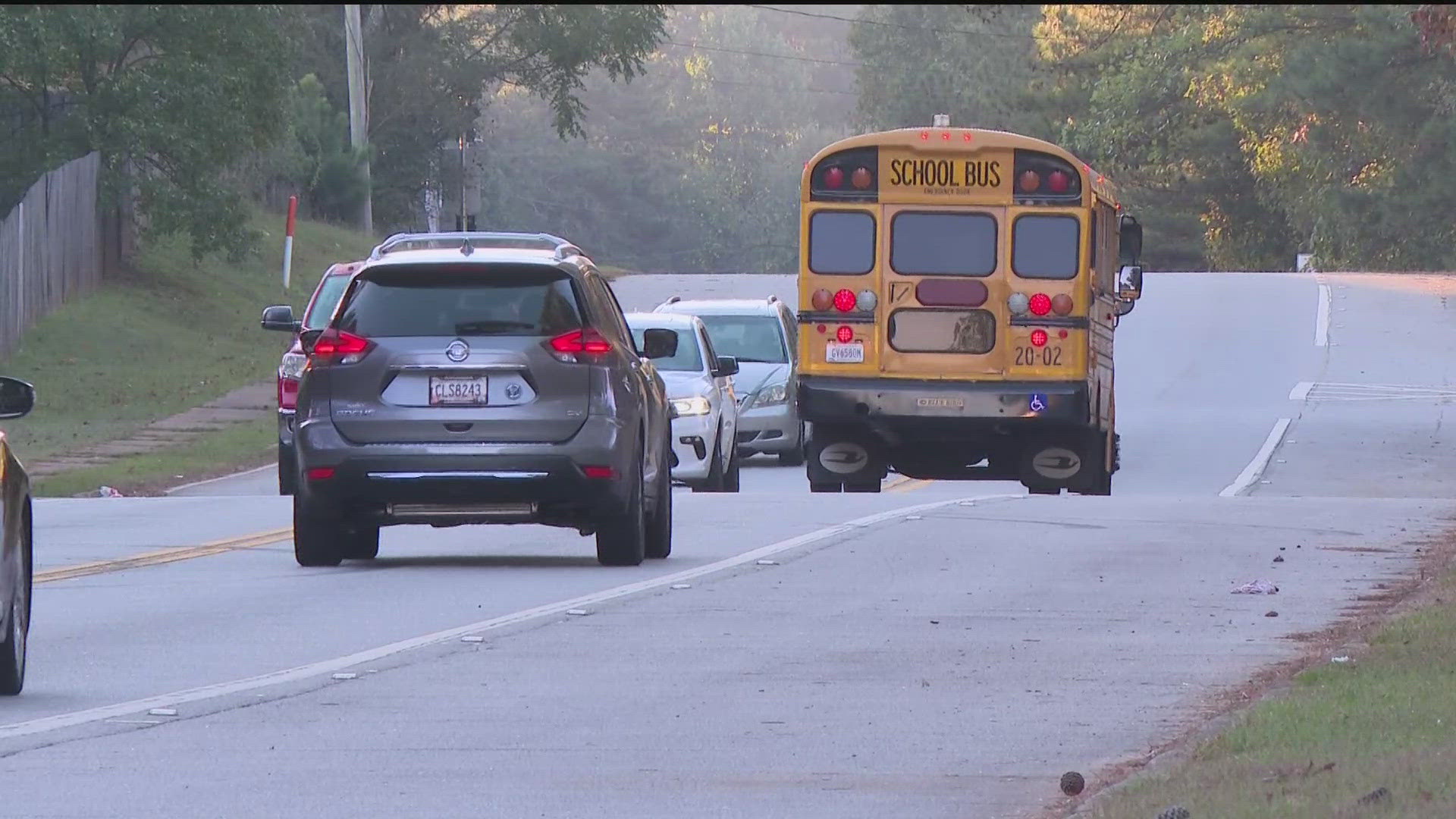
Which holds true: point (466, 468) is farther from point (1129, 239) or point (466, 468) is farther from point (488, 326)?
point (1129, 239)

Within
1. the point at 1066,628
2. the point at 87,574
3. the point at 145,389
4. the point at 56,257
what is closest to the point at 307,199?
the point at 56,257

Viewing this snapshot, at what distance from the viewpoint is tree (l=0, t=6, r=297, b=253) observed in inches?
1462

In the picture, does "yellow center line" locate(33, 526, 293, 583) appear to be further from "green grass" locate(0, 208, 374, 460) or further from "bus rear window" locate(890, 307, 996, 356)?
"green grass" locate(0, 208, 374, 460)

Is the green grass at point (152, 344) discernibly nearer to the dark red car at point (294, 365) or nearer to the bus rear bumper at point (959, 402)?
the dark red car at point (294, 365)

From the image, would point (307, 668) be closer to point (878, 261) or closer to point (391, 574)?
point (391, 574)

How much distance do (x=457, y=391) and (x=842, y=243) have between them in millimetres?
7431

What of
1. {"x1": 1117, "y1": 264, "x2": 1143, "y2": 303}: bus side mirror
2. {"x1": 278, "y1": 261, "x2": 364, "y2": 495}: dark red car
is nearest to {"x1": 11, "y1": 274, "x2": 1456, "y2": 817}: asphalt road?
{"x1": 278, "y1": 261, "x2": 364, "y2": 495}: dark red car

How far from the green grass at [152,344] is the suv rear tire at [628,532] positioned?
13.5 meters

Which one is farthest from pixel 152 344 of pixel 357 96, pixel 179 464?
pixel 357 96

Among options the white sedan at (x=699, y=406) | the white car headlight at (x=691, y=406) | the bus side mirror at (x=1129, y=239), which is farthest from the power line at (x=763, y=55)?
the white car headlight at (x=691, y=406)

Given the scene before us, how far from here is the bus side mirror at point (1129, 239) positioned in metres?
21.8

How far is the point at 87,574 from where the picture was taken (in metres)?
14.3

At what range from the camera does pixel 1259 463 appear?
2748cm

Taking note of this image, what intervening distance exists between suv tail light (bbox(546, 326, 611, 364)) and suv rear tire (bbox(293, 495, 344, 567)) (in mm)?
1572
